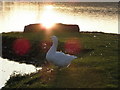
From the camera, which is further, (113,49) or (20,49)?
(20,49)

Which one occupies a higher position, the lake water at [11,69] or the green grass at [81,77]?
the green grass at [81,77]

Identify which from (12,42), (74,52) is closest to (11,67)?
(74,52)

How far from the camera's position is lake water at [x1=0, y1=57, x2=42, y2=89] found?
33.6m

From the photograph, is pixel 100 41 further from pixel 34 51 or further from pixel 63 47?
pixel 34 51

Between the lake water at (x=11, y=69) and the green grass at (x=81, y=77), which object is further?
the lake water at (x=11, y=69)

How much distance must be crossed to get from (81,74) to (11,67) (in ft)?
53.7

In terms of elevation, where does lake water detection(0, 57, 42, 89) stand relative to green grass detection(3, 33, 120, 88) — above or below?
below

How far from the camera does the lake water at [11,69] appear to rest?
1321 inches

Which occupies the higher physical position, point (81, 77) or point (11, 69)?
point (81, 77)

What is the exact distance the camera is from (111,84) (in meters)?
21.8

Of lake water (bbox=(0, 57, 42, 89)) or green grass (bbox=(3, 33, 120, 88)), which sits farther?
lake water (bbox=(0, 57, 42, 89))

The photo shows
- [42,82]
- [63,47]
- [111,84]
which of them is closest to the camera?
[111,84]

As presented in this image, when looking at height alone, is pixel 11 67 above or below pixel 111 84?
below

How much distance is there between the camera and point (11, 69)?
37656 millimetres
